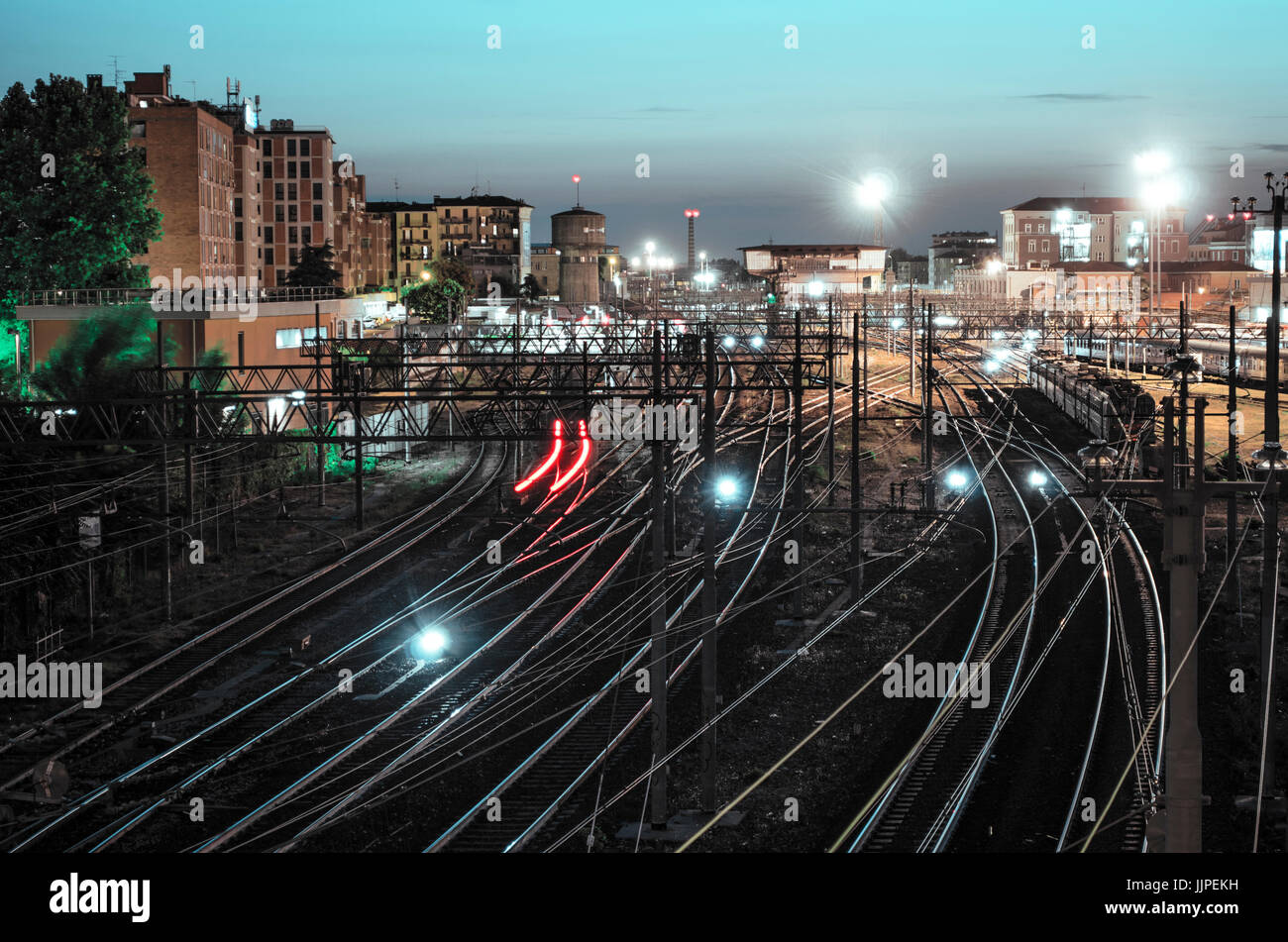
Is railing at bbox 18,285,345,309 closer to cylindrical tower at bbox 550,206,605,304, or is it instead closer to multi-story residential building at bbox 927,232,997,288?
cylindrical tower at bbox 550,206,605,304

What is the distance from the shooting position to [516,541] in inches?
1000

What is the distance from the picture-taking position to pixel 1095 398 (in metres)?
39.1

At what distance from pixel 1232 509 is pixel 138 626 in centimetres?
1475

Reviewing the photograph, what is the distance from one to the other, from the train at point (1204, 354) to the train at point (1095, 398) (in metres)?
1.38

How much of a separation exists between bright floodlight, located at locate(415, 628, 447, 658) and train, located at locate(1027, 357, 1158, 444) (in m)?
13.7

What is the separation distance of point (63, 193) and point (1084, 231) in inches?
3888

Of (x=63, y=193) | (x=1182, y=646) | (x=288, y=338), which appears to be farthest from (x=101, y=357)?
(x=1182, y=646)

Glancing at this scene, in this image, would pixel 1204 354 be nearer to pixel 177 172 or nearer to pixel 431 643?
pixel 177 172

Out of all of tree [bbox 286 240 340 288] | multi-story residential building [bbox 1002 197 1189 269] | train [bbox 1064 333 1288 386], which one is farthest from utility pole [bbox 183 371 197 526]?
multi-story residential building [bbox 1002 197 1189 269]

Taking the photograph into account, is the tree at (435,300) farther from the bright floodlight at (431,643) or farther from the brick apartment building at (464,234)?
the bright floodlight at (431,643)

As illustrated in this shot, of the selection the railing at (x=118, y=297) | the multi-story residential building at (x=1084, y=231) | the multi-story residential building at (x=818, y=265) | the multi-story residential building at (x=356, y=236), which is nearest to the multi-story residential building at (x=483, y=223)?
the multi-story residential building at (x=356, y=236)

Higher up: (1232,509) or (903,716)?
(1232,509)

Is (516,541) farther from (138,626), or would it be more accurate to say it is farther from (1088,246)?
(1088,246)
